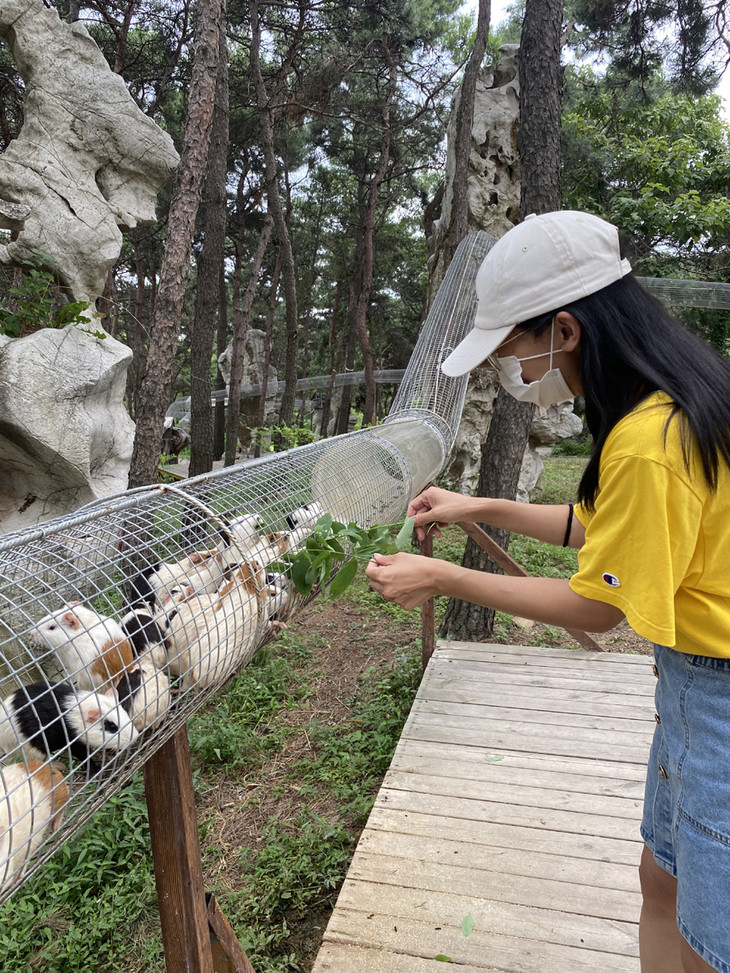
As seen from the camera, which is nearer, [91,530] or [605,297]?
[605,297]

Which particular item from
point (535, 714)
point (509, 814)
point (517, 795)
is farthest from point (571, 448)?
point (509, 814)

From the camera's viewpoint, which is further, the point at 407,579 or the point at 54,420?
the point at 54,420

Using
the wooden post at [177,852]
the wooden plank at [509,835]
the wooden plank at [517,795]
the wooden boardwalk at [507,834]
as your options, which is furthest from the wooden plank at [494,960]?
the wooden plank at [517,795]

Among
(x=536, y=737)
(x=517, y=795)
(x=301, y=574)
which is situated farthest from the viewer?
(x=536, y=737)

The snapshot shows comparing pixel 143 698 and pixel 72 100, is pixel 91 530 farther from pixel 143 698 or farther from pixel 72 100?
pixel 72 100

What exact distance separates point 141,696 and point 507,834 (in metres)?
1.57

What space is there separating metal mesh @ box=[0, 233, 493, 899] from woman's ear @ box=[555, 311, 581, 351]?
0.86 metres

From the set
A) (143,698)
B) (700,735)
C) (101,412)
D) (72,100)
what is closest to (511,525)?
(700,735)

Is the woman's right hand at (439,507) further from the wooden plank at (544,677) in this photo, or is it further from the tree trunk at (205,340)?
the tree trunk at (205,340)

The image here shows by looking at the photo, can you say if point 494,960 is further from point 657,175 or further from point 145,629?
point 657,175

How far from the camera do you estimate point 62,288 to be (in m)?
5.59

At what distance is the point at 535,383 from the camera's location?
4.24 ft

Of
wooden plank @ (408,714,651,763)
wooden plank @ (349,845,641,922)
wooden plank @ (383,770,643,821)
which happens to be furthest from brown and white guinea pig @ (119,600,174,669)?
wooden plank @ (408,714,651,763)

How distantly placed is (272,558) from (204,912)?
87 centimetres
